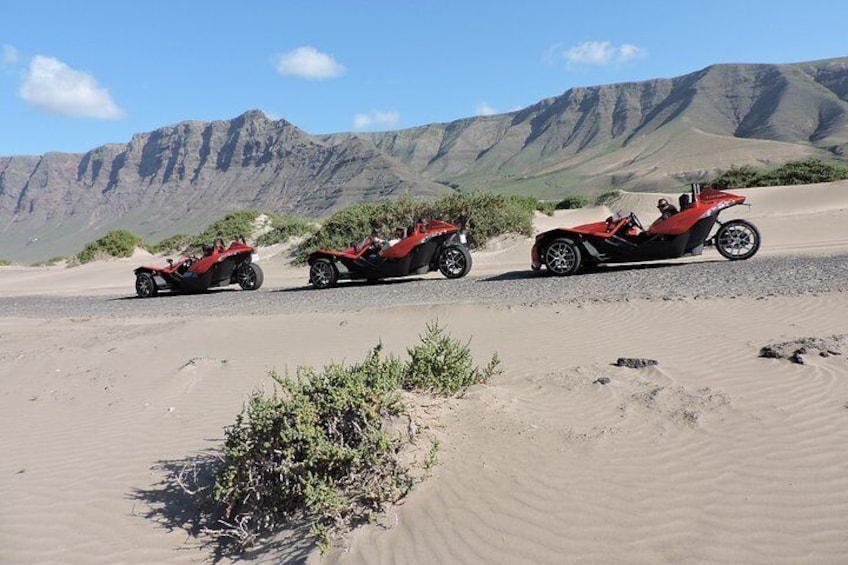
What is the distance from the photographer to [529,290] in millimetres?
9852

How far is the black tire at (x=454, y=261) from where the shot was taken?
42.5 feet

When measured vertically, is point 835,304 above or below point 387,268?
below

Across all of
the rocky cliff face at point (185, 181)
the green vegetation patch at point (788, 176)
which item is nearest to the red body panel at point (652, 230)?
the green vegetation patch at point (788, 176)

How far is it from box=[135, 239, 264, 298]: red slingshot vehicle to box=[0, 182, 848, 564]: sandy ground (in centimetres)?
625

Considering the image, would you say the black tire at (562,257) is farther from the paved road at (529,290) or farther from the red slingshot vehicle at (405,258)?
the red slingshot vehicle at (405,258)

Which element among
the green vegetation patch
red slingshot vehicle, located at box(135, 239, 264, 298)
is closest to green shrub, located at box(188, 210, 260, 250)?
red slingshot vehicle, located at box(135, 239, 264, 298)

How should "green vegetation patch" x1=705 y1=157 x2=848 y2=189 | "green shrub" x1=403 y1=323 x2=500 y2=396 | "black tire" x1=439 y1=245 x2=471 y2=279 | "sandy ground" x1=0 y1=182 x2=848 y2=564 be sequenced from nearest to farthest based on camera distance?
"sandy ground" x1=0 y1=182 x2=848 y2=564
"green shrub" x1=403 y1=323 x2=500 y2=396
"black tire" x1=439 y1=245 x2=471 y2=279
"green vegetation patch" x1=705 y1=157 x2=848 y2=189

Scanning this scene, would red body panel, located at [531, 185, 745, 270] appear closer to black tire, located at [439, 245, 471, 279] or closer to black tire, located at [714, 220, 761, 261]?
black tire, located at [714, 220, 761, 261]

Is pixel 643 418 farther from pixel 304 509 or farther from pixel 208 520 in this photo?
pixel 208 520

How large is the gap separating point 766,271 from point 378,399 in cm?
800

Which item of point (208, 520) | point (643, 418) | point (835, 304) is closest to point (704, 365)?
point (643, 418)

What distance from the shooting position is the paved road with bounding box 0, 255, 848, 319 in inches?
324

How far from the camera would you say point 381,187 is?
11438cm

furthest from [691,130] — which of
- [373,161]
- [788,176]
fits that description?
[788,176]
